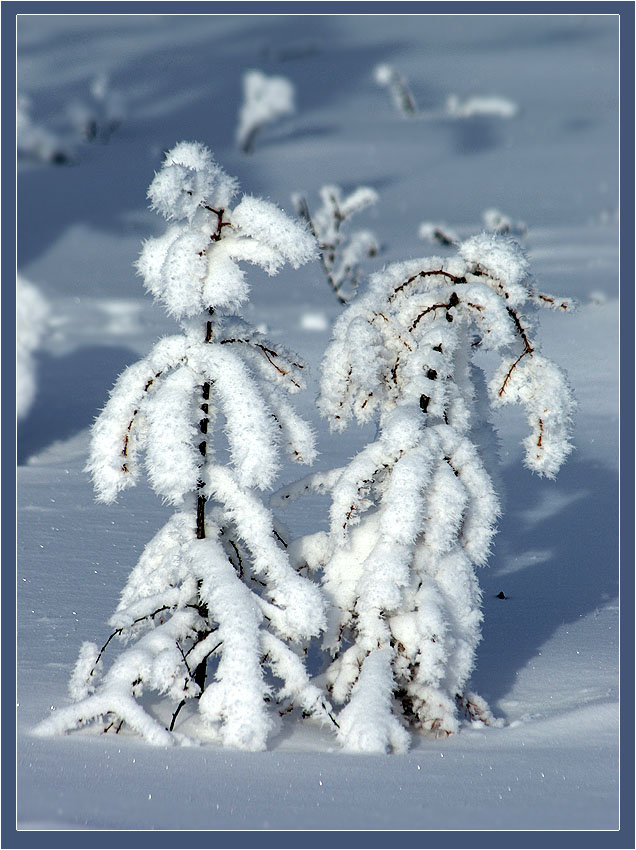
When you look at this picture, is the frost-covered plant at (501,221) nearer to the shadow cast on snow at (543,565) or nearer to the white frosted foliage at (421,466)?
the shadow cast on snow at (543,565)

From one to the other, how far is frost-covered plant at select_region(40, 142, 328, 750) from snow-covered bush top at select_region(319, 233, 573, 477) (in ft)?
1.33

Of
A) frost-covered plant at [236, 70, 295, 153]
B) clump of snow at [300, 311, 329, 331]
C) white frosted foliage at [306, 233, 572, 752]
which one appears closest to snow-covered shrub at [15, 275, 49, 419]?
clump of snow at [300, 311, 329, 331]

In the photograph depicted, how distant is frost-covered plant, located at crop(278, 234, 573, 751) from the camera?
14.4ft

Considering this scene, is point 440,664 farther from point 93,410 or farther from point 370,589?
point 93,410

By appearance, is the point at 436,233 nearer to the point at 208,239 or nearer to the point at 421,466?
the point at 421,466

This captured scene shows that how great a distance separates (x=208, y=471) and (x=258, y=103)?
61.8ft

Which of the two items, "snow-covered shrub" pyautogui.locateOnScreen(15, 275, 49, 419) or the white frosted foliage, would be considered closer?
the white frosted foliage

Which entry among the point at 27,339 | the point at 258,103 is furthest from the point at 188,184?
the point at 258,103

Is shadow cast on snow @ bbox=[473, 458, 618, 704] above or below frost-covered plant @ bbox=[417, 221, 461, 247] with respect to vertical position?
below

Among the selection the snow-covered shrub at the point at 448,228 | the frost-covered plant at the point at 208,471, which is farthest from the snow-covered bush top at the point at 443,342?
the snow-covered shrub at the point at 448,228

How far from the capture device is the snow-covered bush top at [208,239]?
4.04m

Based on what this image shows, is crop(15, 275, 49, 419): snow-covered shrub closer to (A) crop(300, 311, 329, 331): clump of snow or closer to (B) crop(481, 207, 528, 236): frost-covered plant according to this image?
(A) crop(300, 311, 329, 331): clump of snow

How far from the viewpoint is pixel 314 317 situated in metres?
14.2

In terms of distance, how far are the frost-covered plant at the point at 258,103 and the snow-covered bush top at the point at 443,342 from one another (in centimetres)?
1736
